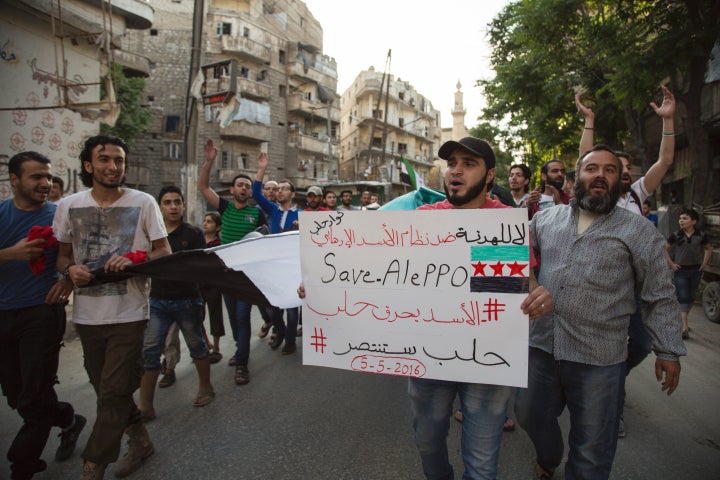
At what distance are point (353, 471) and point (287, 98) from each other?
36.8m

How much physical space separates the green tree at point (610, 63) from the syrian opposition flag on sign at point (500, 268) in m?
8.09

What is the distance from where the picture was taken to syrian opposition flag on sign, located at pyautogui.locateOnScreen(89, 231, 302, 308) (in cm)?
297

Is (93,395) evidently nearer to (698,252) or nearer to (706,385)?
(706,385)

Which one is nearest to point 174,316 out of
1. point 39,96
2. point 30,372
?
point 30,372

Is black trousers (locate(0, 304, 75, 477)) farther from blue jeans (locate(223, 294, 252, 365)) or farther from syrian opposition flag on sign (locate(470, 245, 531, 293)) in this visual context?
syrian opposition flag on sign (locate(470, 245, 531, 293))

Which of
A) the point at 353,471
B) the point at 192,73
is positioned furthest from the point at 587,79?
the point at 353,471

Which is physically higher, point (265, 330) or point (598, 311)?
point (598, 311)

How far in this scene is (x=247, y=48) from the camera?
31844mm

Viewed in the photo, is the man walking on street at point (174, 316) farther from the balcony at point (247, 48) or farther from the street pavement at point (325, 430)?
the balcony at point (247, 48)

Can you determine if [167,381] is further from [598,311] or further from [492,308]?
[598,311]

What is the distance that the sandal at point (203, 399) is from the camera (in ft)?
12.3

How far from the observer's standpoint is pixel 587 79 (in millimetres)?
11062

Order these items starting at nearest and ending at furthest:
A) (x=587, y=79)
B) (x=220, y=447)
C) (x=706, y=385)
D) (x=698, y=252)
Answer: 1. (x=220, y=447)
2. (x=706, y=385)
3. (x=698, y=252)
4. (x=587, y=79)

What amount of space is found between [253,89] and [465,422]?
33409mm
